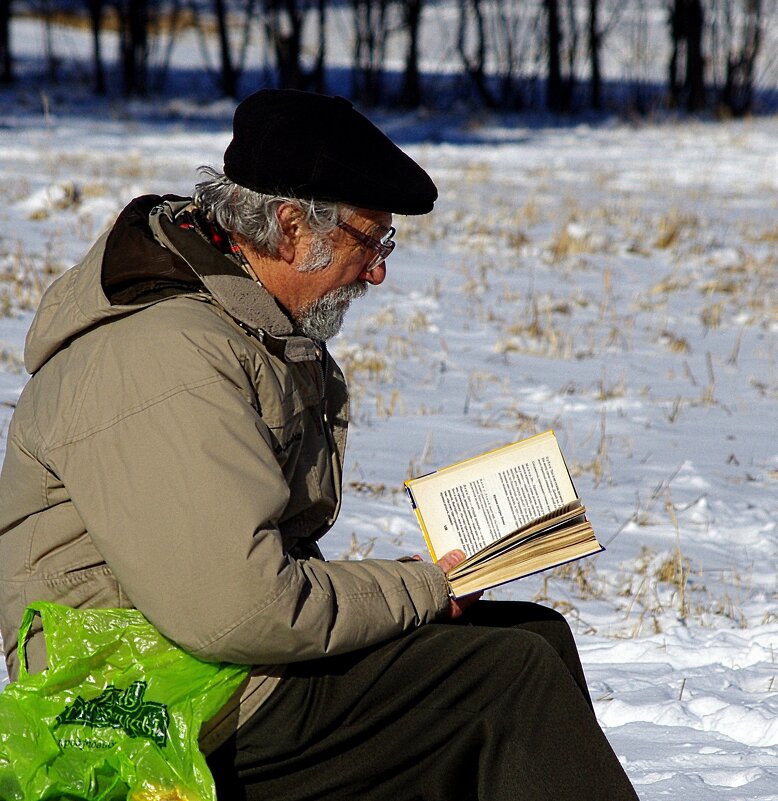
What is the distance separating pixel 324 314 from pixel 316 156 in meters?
0.35

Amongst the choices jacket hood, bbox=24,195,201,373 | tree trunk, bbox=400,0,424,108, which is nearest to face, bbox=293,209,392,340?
jacket hood, bbox=24,195,201,373

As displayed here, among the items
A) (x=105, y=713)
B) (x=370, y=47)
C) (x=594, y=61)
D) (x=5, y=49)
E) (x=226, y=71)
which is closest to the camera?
(x=105, y=713)

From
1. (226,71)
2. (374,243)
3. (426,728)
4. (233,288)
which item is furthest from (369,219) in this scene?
(226,71)

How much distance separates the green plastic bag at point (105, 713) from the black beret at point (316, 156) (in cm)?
87

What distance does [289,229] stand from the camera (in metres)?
2.40

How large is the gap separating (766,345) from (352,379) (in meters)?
3.25

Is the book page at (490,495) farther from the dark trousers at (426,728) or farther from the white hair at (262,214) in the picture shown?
the white hair at (262,214)

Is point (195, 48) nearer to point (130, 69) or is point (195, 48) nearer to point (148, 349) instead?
point (130, 69)

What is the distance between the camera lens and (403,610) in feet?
7.47

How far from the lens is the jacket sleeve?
203 cm

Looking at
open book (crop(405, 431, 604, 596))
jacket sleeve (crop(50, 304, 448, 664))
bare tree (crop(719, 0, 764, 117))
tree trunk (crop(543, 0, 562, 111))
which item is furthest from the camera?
tree trunk (crop(543, 0, 562, 111))

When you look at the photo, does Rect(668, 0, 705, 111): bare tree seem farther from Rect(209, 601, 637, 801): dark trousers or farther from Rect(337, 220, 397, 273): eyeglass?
Rect(209, 601, 637, 801): dark trousers

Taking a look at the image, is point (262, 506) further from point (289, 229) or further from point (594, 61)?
point (594, 61)

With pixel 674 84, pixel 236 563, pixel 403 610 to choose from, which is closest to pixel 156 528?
pixel 236 563
